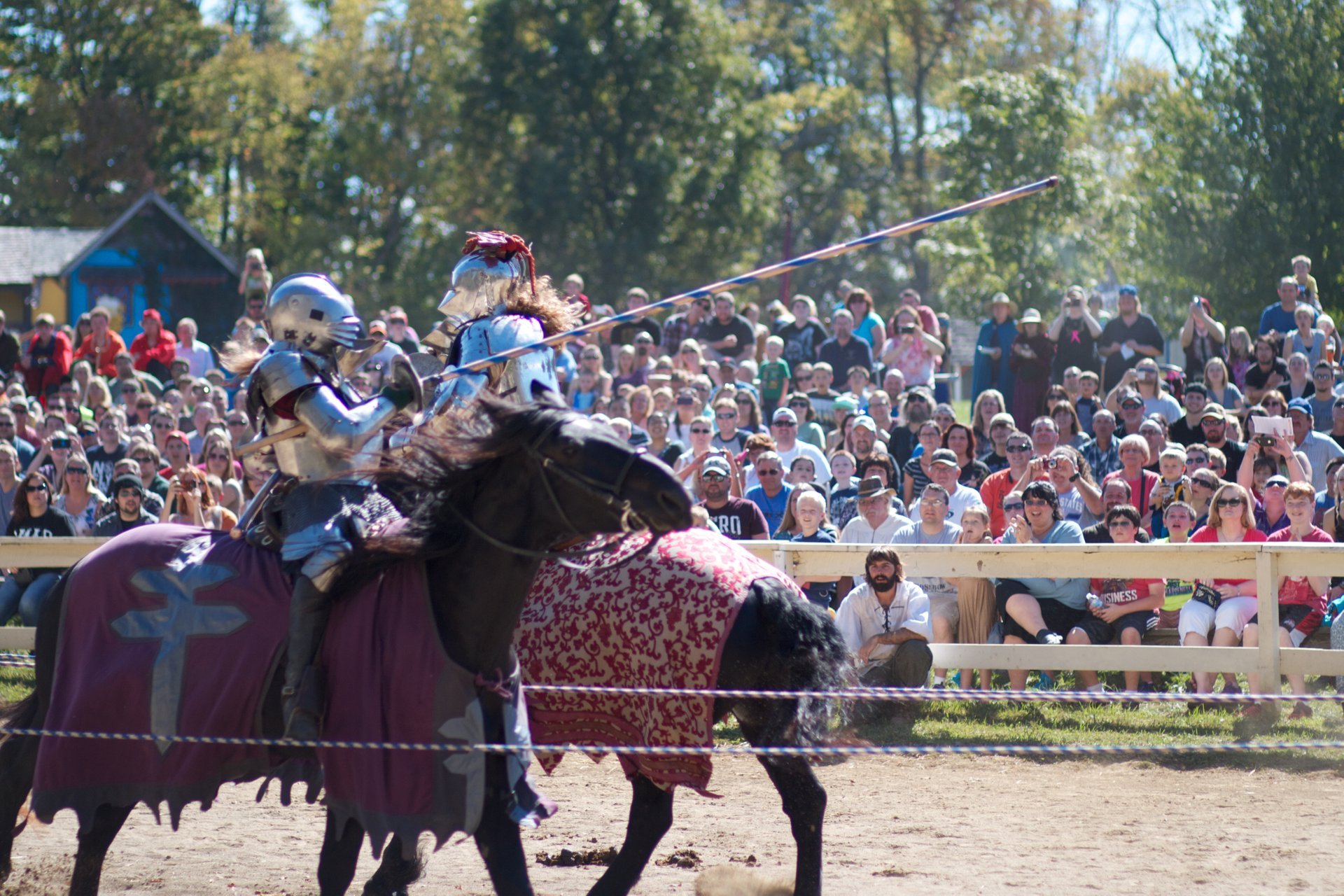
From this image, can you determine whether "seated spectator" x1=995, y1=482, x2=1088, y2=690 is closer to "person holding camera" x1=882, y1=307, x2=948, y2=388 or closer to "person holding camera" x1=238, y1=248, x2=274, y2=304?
"person holding camera" x1=882, y1=307, x2=948, y2=388

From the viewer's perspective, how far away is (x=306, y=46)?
1966 inches

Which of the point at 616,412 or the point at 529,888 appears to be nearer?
the point at 529,888

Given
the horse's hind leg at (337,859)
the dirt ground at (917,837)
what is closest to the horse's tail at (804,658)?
the dirt ground at (917,837)

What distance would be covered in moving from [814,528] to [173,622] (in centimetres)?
542

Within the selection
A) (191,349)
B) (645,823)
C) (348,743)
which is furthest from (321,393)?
(191,349)

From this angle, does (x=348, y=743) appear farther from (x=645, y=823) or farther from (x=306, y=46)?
(x=306, y=46)

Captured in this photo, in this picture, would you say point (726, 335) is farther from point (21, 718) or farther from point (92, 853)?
point (92, 853)

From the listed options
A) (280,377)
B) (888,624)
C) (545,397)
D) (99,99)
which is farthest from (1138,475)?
(99,99)

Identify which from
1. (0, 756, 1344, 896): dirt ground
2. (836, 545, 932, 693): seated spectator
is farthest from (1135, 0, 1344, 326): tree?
(0, 756, 1344, 896): dirt ground

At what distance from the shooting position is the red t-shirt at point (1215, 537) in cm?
934

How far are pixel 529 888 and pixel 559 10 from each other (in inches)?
1108

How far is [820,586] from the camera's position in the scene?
1002 centimetres

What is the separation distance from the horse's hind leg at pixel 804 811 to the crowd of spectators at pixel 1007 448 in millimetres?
3327

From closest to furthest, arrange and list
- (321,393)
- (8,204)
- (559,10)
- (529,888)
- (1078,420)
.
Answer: (529,888) → (321,393) → (1078,420) → (559,10) → (8,204)
